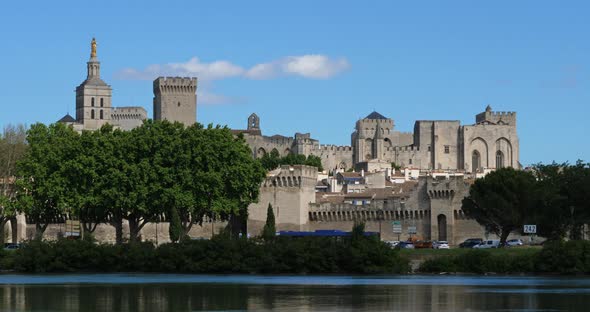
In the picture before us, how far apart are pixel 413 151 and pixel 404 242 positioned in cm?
9403

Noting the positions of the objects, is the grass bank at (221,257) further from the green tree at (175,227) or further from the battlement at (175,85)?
the battlement at (175,85)

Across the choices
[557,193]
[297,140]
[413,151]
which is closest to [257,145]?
[297,140]

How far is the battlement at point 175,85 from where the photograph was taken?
7589 inches

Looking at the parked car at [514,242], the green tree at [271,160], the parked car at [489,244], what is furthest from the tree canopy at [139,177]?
the green tree at [271,160]

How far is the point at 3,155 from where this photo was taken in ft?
346

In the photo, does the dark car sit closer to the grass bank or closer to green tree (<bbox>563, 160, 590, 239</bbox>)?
green tree (<bbox>563, 160, 590, 239</bbox>)

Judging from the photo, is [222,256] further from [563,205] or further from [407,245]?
[563,205]

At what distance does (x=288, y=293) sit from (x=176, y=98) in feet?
415

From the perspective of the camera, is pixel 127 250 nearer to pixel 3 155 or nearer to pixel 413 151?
pixel 3 155

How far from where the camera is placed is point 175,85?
193m

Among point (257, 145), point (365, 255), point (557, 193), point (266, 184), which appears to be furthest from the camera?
point (257, 145)

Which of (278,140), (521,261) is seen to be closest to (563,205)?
(521,261)

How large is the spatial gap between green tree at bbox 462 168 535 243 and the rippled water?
20.9 m

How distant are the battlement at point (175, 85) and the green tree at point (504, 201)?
92899 millimetres
